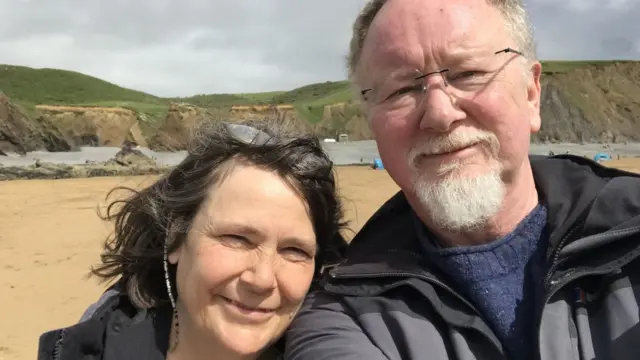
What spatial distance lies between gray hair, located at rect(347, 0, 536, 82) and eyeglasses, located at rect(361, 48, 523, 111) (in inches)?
3.3

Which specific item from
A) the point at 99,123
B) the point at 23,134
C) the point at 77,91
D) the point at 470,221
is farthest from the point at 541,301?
the point at 77,91

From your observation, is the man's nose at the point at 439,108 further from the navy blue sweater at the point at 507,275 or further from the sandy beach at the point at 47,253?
the sandy beach at the point at 47,253

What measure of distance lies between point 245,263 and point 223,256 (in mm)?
83

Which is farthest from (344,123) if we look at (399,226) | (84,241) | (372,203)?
(399,226)

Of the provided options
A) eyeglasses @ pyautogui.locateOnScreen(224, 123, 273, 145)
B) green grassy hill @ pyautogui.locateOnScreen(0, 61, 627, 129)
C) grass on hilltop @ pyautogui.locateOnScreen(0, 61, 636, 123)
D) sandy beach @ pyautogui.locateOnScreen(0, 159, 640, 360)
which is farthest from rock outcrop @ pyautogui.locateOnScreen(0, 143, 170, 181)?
grass on hilltop @ pyautogui.locateOnScreen(0, 61, 636, 123)

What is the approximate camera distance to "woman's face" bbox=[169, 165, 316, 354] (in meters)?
1.90

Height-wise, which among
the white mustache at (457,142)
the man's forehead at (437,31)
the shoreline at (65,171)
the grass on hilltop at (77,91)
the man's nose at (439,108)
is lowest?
the shoreline at (65,171)

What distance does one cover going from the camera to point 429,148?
2.12m

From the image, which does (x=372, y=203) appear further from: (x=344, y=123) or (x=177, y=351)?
(x=344, y=123)

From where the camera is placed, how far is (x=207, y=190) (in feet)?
6.95

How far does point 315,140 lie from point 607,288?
122cm

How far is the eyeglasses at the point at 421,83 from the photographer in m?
2.12

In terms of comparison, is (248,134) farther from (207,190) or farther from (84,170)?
(84,170)

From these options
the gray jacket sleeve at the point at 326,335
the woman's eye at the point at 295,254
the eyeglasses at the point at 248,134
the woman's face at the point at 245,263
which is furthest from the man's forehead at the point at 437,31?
the gray jacket sleeve at the point at 326,335
